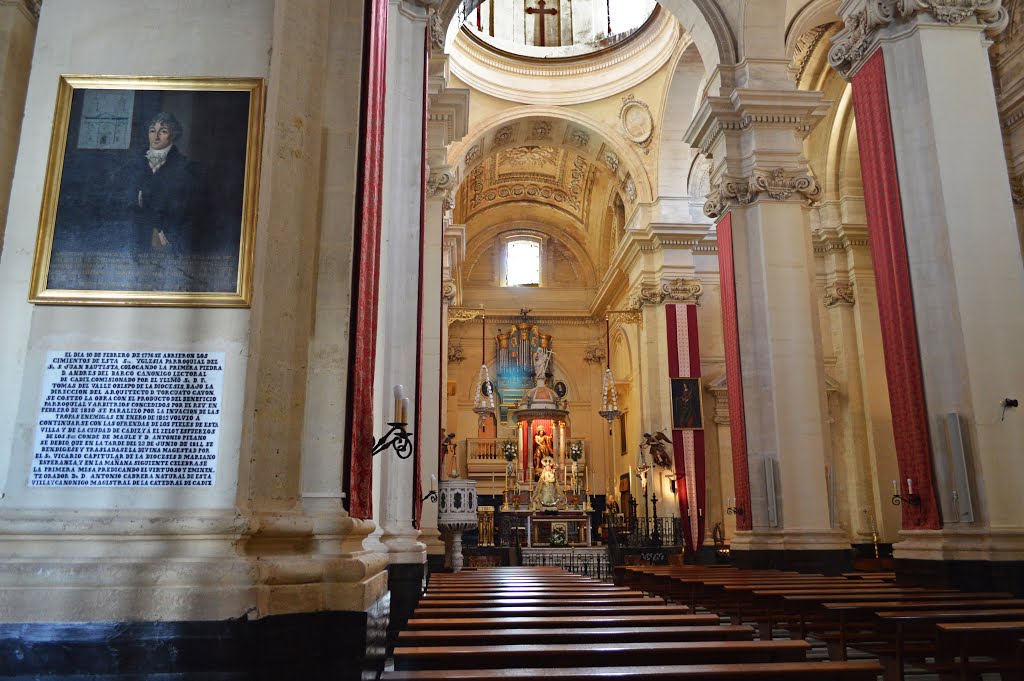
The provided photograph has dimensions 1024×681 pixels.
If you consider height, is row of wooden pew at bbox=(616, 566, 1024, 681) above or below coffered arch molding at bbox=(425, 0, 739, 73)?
below

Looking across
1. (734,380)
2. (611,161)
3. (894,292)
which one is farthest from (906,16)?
(611,161)

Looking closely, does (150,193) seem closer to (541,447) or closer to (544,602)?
(544,602)

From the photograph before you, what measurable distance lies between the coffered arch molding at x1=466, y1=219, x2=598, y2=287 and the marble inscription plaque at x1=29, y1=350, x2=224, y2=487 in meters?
27.1

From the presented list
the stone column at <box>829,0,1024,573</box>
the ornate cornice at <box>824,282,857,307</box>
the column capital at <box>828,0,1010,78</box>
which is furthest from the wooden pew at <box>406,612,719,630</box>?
the ornate cornice at <box>824,282,857,307</box>

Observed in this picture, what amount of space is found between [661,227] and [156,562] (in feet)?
61.3

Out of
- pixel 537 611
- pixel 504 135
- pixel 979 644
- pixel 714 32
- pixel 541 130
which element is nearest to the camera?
pixel 979 644

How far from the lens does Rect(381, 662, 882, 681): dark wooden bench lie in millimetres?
2549

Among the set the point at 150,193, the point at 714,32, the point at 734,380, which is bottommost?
the point at 150,193

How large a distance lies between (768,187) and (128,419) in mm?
10227

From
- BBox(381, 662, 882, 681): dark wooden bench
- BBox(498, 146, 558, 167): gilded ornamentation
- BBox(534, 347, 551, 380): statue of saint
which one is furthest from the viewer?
BBox(498, 146, 558, 167): gilded ornamentation

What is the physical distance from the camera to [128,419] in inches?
120

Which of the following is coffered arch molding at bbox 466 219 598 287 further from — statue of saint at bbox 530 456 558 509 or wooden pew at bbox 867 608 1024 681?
wooden pew at bbox 867 608 1024 681

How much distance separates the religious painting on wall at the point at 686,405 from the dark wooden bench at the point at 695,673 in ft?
53.4

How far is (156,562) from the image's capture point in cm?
279
